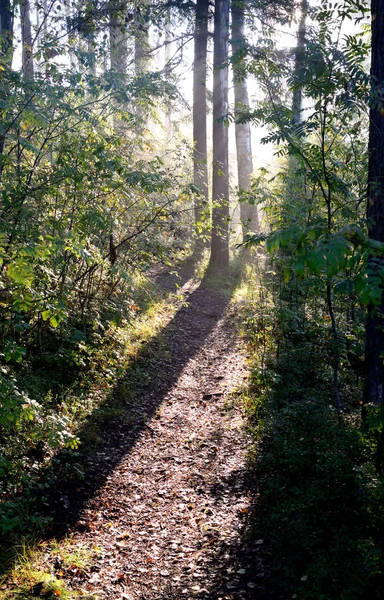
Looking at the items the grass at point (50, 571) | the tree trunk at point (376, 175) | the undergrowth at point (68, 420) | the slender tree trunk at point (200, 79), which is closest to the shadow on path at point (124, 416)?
the undergrowth at point (68, 420)

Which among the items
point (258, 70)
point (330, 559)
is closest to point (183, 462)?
point (330, 559)

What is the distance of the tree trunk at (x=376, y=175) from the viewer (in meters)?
4.65

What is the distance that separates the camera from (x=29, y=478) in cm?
453

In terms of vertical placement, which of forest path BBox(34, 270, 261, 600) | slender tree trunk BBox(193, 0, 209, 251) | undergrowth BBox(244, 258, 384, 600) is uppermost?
slender tree trunk BBox(193, 0, 209, 251)

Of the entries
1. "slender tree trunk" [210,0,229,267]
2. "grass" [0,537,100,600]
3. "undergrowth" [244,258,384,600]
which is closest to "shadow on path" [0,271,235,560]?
"grass" [0,537,100,600]

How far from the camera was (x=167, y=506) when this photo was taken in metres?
4.91

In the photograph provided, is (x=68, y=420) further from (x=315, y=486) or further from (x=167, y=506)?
(x=315, y=486)

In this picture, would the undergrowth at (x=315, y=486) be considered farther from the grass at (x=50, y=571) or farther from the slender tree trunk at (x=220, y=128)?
the slender tree trunk at (x=220, y=128)

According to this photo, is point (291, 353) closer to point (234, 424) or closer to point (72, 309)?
point (234, 424)

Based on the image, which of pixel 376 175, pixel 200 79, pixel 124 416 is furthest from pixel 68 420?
pixel 200 79

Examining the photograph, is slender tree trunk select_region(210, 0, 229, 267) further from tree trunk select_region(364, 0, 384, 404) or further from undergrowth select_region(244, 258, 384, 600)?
tree trunk select_region(364, 0, 384, 404)

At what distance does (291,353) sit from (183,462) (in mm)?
2954

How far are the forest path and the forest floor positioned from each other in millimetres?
11

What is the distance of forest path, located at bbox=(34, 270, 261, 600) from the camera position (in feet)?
12.5
